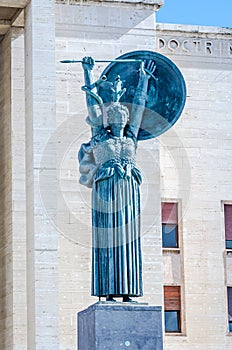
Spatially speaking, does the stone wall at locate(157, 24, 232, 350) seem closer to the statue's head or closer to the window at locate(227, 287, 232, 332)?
the window at locate(227, 287, 232, 332)

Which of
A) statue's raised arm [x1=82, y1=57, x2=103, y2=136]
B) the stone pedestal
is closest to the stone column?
statue's raised arm [x1=82, y1=57, x2=103, y2=136]

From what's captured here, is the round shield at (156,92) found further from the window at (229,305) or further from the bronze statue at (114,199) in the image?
the window at (229,305)

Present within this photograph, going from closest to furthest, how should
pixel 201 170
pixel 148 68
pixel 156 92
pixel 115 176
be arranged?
pixel 115 176 → pixel 156 92 → pixel 148 68 → pixel 201 170

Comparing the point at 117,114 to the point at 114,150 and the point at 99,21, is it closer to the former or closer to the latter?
the point at 114,150

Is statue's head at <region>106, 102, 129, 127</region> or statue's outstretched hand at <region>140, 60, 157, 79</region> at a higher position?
statue's outstretched hand at <region>140, 60, 157, 79</region>

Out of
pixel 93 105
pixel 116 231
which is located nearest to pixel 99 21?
pixel 93 105

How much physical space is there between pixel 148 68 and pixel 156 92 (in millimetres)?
348

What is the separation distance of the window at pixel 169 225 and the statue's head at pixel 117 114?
28.4 feet

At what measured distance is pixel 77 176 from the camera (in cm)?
2103

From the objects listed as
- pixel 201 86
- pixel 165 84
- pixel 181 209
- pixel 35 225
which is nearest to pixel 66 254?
pixel 35 225

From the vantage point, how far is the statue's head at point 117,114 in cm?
1369

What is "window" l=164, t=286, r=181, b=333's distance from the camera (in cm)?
2188

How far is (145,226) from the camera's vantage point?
20922 millimetres

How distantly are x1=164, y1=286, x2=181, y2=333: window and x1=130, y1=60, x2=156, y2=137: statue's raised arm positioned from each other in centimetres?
833
